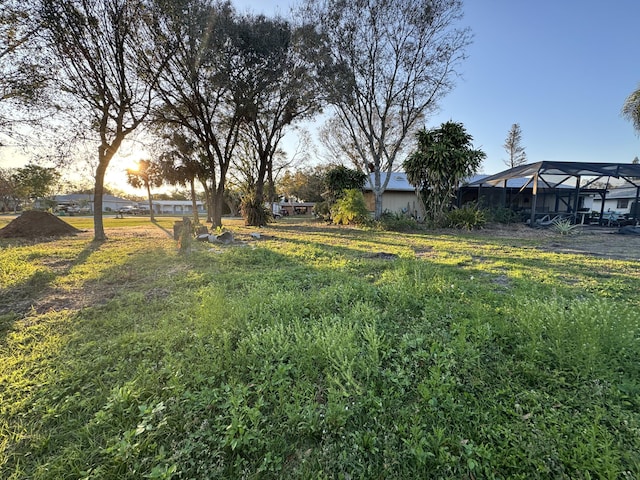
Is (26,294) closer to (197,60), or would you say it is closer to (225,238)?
(225,238)

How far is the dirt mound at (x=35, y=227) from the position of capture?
32.2 ft

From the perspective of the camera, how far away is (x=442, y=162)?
37.1ft

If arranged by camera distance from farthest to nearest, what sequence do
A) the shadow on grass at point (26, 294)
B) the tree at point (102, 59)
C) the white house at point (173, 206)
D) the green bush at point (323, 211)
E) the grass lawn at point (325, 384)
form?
the white house at point (173, 206) < the green bush at point (323, 211) < the tree at point (102, 59) < the shadow on grass at point (26, 294) < the grass lawn at point (325, 384)

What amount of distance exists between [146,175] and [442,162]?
62.7ft

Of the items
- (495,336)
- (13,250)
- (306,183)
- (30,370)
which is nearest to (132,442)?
(30,370)

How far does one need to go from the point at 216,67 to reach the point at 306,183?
23564mm

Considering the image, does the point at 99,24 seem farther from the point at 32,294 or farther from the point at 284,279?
the point at 284,279

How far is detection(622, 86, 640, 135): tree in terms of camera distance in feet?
38.1

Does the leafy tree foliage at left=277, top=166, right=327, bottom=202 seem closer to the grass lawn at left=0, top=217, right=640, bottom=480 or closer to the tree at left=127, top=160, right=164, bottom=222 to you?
the tree at left=127, top=160, right=164, bottom=222

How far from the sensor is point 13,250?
719 cm

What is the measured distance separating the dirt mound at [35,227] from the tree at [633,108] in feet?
78.8

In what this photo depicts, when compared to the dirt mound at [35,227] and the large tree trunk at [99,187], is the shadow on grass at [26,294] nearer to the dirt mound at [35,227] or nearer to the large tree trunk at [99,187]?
the large tree trunk at [99,187]

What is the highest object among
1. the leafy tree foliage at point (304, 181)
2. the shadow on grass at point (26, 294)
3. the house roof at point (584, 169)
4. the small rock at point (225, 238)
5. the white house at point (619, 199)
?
the leafy tree foliage at point (304, 181)

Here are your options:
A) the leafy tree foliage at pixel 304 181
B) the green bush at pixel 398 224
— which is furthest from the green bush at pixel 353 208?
the leafy tree foliage at pixel 304 181
